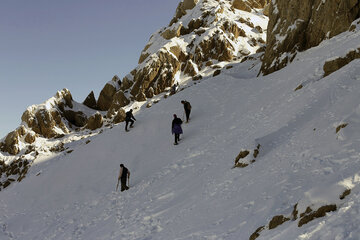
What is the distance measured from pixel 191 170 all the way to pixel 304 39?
2070 cm

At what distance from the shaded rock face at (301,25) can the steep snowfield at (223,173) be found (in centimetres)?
186

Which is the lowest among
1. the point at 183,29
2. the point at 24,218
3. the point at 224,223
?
the point at 224,223

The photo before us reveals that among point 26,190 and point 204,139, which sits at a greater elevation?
point 26,190

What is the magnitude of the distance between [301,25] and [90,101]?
195 feet

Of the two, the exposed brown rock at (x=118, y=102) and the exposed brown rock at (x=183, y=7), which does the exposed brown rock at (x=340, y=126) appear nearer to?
the exposed brown rock at (x=118, y=102)

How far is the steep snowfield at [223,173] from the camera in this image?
823cm

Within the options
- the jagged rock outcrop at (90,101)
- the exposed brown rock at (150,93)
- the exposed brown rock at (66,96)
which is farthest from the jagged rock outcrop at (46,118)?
the exposed brown rock at (150,93)

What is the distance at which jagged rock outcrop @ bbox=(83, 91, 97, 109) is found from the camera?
74500 millimetres

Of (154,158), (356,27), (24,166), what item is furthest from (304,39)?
(24,166)

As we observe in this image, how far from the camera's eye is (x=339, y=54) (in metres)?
18.1

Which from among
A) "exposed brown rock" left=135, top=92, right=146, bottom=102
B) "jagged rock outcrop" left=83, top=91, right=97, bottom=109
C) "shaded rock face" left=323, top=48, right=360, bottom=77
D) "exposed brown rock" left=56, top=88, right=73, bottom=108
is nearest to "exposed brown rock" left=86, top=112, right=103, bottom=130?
"exposed brown rock" left=135, top=92, right=146, bottom=102

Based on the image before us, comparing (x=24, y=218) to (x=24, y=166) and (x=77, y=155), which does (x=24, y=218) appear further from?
(x=24, y=166)

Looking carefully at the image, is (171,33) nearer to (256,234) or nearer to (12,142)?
(12,142)

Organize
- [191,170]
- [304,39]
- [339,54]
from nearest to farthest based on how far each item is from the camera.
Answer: [191,170] → [339,54] → [304,39]
